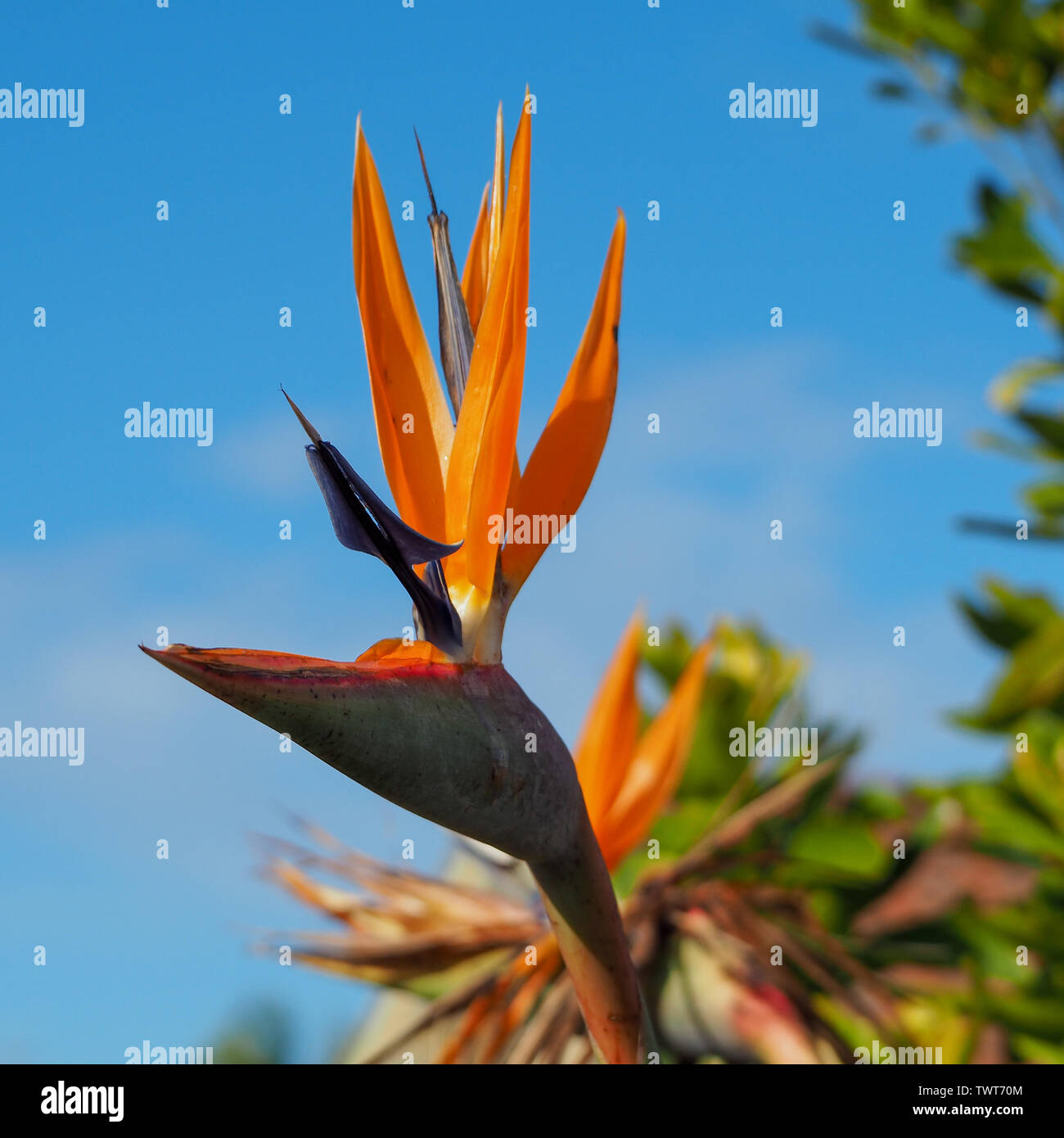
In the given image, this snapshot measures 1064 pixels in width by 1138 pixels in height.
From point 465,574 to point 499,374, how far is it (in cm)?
10

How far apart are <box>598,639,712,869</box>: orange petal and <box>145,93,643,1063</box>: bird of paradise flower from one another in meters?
0.44

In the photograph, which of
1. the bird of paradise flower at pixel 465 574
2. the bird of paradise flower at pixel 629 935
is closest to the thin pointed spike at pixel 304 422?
the bird of paradise flower at pixel 465 574

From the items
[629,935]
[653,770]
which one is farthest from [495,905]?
[653,770]

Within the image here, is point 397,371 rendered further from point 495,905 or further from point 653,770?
point 495,905

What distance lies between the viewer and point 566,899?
516mm

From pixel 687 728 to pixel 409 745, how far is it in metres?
0.63

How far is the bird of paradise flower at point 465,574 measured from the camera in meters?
0.44

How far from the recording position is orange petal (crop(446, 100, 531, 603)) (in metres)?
0.55

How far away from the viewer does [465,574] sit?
59 cm

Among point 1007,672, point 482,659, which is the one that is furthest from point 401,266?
point 1007,672

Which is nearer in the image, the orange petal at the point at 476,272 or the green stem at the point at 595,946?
the green stem at the point at 595,946

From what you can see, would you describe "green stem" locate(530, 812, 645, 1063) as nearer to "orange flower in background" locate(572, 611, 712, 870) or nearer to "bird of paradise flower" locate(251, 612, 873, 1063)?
"bird of paradise flower" locate(251, 612, 873, 1063)

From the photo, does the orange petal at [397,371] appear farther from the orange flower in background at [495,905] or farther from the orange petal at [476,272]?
the orange flower in background at [495,905]
